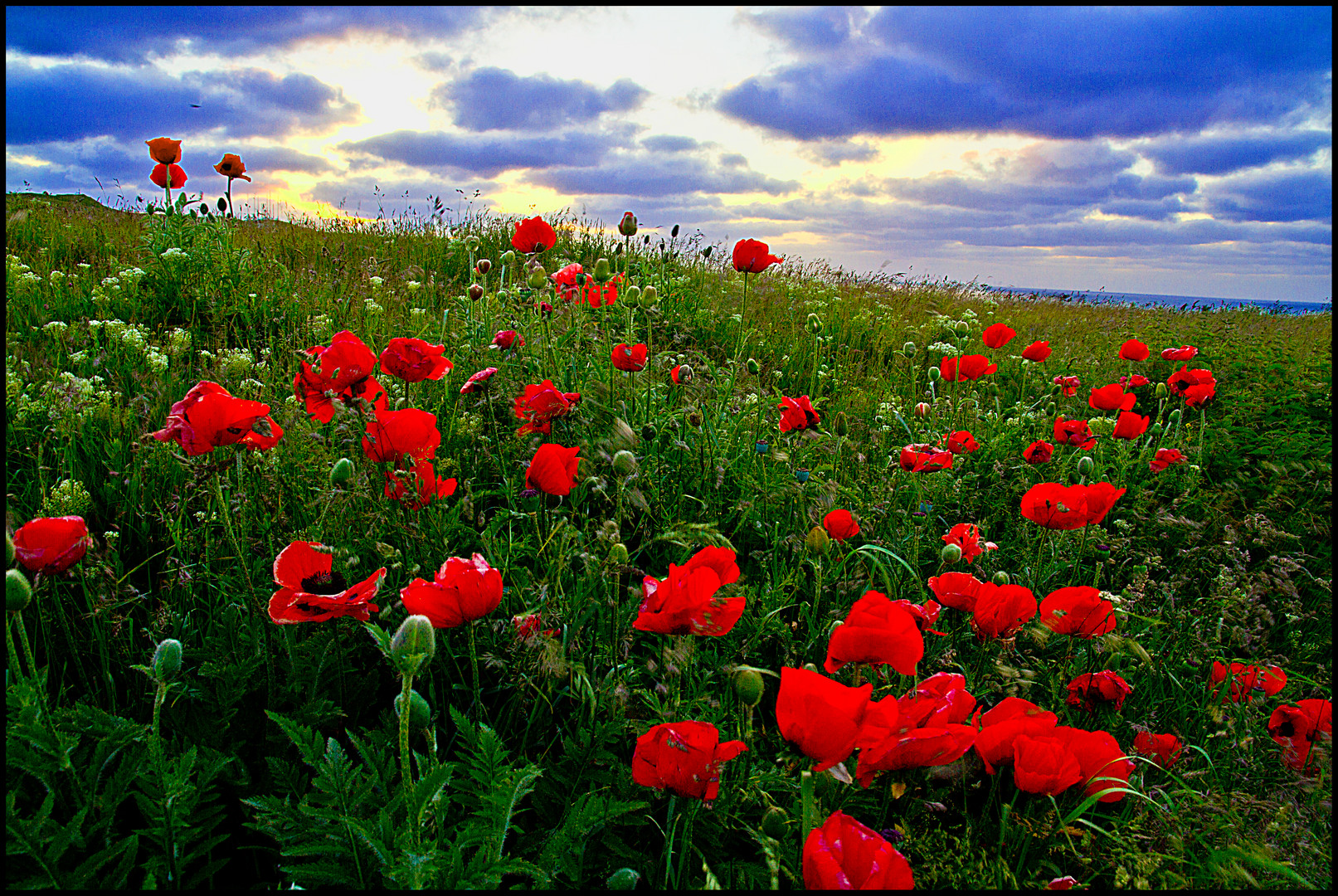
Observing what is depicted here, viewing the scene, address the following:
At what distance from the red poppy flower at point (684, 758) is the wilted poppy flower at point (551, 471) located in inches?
25.8

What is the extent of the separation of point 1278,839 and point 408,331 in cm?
352

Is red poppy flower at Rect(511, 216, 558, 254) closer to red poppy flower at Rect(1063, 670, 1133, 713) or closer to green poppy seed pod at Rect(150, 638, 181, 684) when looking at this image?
green poppy seed pod at Rect(150, 638, 181, 684)

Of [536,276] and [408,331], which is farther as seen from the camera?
[408,331]

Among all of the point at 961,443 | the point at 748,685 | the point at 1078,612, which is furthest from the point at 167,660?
the point at 961,443

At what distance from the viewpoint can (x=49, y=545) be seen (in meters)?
1.16

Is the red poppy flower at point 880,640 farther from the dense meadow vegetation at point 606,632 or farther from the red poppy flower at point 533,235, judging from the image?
the red poppy flower at point 533,235

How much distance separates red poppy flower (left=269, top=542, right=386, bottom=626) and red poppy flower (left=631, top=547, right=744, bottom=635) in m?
0.52

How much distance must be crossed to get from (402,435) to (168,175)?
3504 millimetres

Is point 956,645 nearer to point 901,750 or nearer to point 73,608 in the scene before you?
point 901,750

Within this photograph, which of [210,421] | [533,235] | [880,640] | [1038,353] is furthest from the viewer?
[1038,353]

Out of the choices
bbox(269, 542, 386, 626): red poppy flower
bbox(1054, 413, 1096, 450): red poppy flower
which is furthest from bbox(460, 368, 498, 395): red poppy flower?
bbox(1054, 413, 1096, 450): red poppy flower

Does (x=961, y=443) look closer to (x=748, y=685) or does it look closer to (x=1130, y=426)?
(x=1130, y=426)

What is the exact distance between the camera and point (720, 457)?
2.43m

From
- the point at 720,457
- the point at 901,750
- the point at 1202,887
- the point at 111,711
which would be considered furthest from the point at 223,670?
the point at 1202,887
